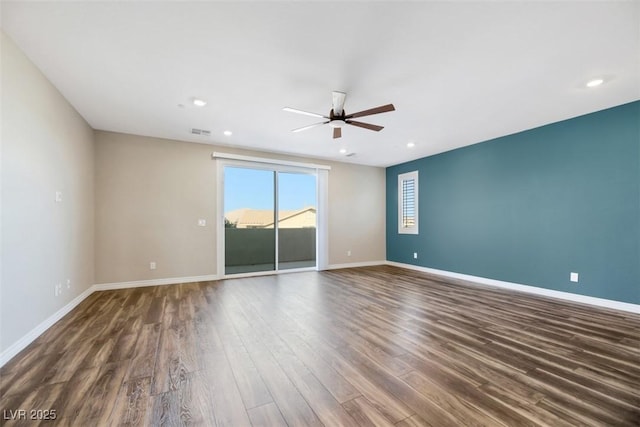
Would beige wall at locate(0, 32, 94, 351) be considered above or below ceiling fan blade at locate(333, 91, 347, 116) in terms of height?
below

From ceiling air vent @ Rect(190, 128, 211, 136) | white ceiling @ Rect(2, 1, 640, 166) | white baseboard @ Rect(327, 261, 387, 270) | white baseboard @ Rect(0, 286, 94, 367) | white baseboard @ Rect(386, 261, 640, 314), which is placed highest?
white ceiling @ Rect(2, 1, 640, 166)

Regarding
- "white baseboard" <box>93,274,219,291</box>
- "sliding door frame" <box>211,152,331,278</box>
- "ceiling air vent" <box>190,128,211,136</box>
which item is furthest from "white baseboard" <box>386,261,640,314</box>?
"ceiling air vent" <box>190,128,211,136</box>

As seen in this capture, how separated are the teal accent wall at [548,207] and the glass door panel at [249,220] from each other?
3.67m

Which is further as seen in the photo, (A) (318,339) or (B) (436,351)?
(A) (318,339)

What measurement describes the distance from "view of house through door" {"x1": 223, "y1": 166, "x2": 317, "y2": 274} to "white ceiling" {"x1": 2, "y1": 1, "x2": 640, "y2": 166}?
1.80 meters

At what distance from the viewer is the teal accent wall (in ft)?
11.2

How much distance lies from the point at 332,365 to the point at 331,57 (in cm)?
267

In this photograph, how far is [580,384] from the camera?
1.83 m

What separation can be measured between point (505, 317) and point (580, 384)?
1.37 metres

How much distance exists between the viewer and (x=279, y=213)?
19.1 ft

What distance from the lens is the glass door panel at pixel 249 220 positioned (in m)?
5.38

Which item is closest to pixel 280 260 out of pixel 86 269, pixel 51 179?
pixel 86 269

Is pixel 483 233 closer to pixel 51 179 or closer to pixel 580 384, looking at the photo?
pixel 580 384

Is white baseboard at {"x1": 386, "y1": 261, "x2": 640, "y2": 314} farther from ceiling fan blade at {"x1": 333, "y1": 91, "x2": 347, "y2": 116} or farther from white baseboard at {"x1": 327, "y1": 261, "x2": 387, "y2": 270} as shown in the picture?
ceiling fan blade at {"x1": 333, "y1": 91, "x2": 347, "y2": 116}
